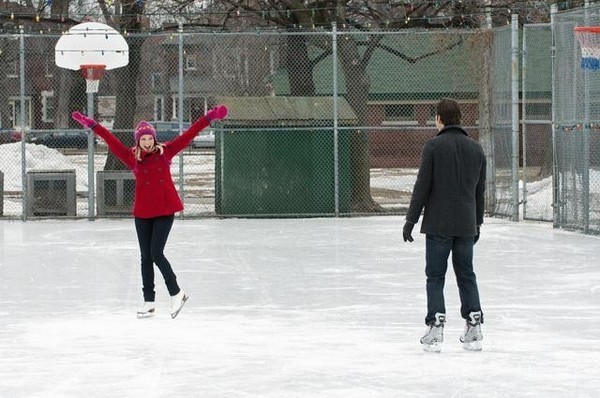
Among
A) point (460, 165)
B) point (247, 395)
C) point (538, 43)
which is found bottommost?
point (247, 395)

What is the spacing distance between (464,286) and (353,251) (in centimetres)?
689

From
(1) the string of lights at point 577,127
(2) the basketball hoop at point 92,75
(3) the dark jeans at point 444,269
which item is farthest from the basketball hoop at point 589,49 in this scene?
(3) the dark jeans at point 444,269

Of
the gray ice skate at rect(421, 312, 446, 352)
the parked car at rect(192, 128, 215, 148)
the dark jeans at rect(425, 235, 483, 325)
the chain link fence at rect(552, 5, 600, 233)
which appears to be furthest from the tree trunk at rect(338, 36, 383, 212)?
the parked car at rect(192, 128, 215, 148)

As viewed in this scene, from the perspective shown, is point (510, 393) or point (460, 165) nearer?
point (510, 393)

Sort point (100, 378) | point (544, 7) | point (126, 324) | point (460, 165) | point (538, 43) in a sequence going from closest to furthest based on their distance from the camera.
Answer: point (100, 378) → point (460, 165) → point (126, 324) → point (544, 7) → point (538, 43)

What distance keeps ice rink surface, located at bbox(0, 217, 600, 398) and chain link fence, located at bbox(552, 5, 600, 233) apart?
92 cm

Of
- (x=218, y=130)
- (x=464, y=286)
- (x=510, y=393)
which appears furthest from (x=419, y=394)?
(x=218, y=130)

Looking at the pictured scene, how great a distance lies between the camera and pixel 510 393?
754 cm

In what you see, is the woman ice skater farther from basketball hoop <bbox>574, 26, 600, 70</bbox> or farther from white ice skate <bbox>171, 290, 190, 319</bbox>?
basketball hoop <bbox>574, 26, 600, 70</bbox>

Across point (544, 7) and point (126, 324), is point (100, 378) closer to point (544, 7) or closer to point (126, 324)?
point (126, 324)

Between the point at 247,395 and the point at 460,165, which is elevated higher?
the point at 460,165

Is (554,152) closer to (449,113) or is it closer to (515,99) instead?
(515,99)

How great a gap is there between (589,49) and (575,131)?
1.54 metres

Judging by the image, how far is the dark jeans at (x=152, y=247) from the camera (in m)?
10.6
